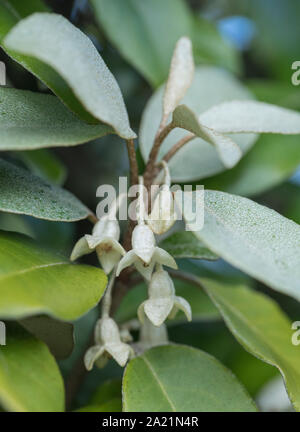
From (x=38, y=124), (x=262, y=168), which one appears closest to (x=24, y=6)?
(x=38, y=124)

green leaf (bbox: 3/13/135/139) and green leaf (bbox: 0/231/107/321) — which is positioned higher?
green leaf (bbox: 3/13/135/139)

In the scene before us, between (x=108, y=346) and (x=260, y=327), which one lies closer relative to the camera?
(x=108, y=346)

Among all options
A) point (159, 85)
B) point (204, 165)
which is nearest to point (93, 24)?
point (159, 85)

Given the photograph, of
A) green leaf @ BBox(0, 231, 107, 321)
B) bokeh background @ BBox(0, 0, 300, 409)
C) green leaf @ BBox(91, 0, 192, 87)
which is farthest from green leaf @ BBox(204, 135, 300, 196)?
green leaf @ BBox(0, 231, 107, 321)

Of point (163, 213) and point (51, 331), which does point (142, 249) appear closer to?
point (163, 213)

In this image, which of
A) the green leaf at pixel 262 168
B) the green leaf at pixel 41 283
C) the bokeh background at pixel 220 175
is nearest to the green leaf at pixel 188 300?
the bokeh background at pixel 220 175

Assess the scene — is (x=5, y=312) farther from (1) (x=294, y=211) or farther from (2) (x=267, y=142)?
(1) (x=294, y=211)

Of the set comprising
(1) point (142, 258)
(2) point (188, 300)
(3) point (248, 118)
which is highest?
(3) point (248, 118)

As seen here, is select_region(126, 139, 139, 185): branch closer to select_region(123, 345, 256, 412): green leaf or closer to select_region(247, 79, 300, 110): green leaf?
select_region(123, 345, 256, 412): green leaf
